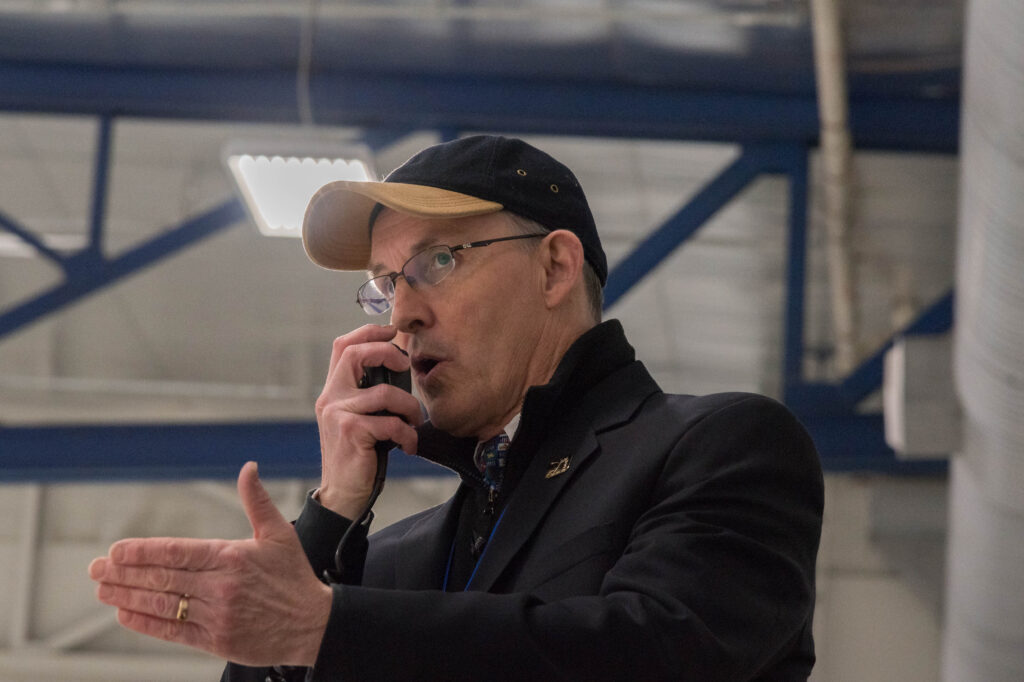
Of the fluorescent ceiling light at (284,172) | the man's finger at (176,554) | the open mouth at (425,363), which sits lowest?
the fluorescent ceiling light at (284,172)

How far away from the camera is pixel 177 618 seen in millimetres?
1344

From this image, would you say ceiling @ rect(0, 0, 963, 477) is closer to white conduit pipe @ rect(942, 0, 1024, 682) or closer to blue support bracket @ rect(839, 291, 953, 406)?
blue support bracket @ rect(839, 291, 953, 406)

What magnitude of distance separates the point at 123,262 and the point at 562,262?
467 centimetres

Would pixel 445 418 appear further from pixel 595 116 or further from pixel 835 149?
pixel 835 149

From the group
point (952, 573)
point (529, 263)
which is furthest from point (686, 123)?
point (529, 263)

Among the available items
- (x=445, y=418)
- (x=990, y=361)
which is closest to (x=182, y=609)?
(x=445, y=418)

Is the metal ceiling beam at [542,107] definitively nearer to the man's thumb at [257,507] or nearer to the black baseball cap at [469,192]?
the black baseball cap at [469,192]

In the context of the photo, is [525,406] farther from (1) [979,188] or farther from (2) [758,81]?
(2) [758,81]

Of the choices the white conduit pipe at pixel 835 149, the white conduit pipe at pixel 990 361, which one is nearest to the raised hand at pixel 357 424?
the white conduit pipe at pixel 990 361

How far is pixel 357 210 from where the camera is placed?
2303 mm

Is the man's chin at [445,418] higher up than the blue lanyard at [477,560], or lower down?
higher up

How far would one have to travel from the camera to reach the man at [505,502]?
136 centimetres

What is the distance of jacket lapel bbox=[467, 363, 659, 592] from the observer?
1.74 metres

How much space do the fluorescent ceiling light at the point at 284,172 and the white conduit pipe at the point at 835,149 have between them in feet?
6.37
